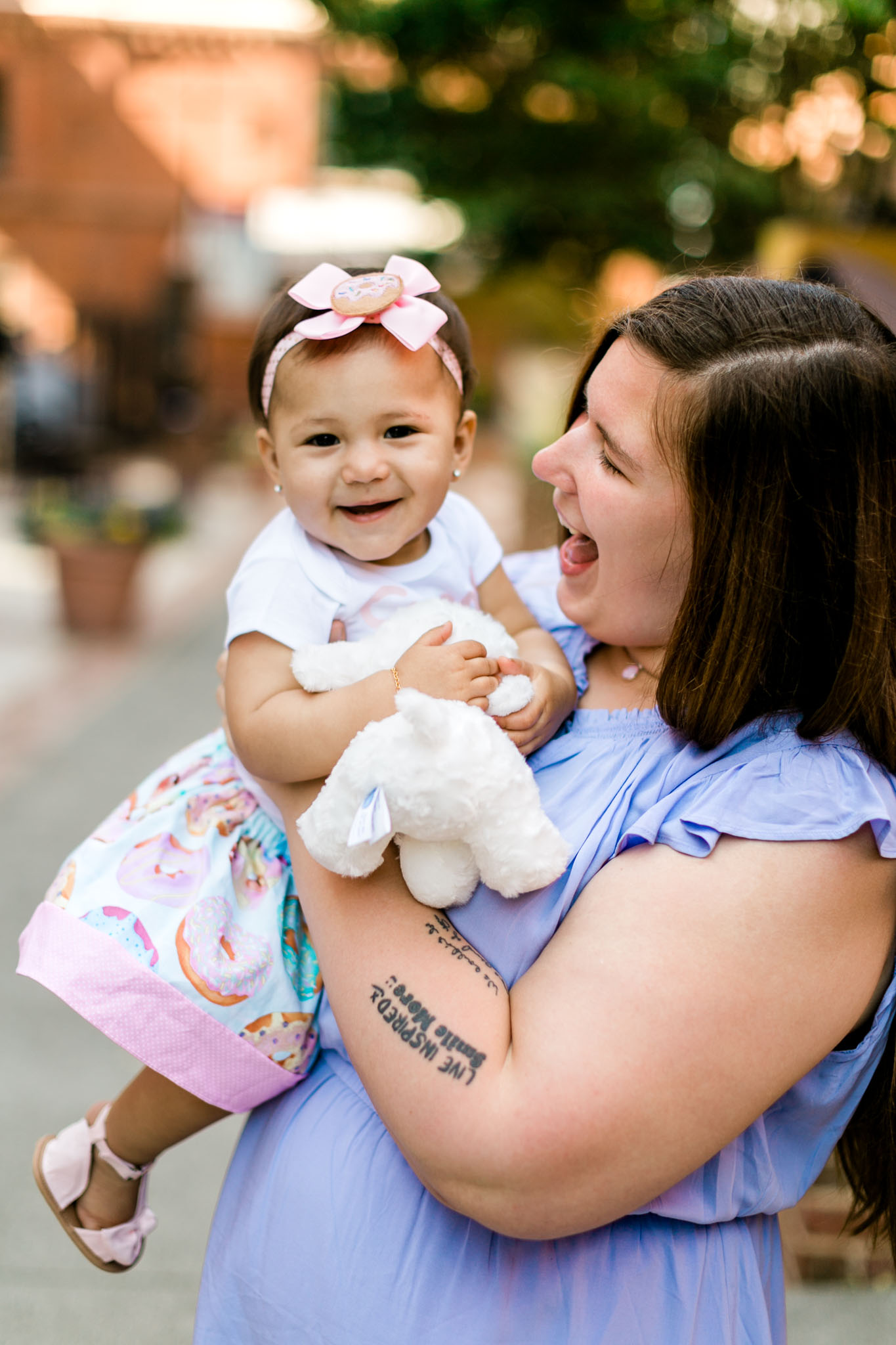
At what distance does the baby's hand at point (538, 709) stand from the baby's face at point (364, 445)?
34 cm

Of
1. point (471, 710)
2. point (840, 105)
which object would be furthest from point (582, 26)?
point (471, 710)

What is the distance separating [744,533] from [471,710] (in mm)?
365

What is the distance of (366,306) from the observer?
165 centimetres

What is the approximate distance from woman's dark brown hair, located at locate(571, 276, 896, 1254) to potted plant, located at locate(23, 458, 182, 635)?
23.5ft

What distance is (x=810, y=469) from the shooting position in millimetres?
1313

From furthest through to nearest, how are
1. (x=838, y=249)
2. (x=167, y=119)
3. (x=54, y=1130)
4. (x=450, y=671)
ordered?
(x=167, y=119)
(x=838, y=249)
(x=54, y=1130)
(x=450, y=671)

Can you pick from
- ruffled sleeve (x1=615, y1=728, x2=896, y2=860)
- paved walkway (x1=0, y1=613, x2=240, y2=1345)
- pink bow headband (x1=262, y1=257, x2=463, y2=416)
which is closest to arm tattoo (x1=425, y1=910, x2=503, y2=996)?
ruffled sleeve (x1=615, y1=728, x2=896, y2=860)

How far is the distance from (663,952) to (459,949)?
0.75 ft

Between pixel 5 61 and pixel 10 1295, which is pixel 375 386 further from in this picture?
pixel 5 61

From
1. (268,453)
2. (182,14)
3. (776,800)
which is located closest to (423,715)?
(776,800)

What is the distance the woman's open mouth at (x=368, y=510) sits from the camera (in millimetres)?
1714

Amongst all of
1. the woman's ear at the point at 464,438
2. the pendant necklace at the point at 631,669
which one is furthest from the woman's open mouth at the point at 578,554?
the woman's ear at the point at 464,438

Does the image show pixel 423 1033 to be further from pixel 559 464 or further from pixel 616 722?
pixel 559 464

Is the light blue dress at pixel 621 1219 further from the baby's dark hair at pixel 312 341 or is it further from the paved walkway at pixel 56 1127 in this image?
the baby's dark hair at pixel 312 341
